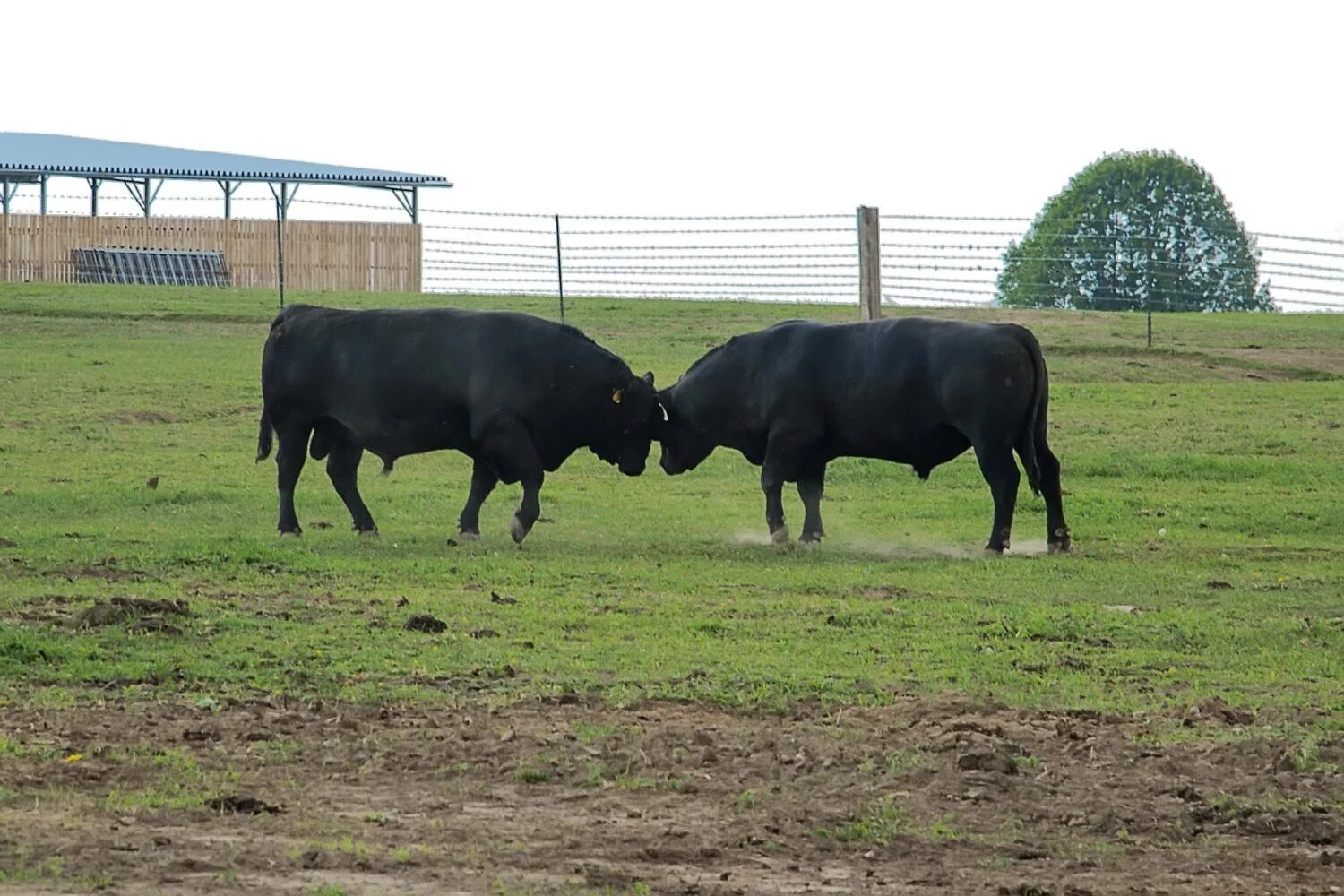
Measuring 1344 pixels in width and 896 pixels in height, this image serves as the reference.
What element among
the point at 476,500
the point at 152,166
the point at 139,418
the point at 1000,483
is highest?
the point at 152,166

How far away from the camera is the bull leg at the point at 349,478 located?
1520 centimetres

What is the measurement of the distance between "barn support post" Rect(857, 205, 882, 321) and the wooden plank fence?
37.5ft

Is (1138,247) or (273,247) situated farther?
(1138,247)

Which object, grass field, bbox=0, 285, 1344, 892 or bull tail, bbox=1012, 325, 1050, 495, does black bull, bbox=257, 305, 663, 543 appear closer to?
grass field, bbox=0, 285, 1344, 892

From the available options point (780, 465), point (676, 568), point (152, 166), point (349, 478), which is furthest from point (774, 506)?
point (152, 166)

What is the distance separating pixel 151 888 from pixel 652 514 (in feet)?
36.5

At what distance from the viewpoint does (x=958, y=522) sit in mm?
16703

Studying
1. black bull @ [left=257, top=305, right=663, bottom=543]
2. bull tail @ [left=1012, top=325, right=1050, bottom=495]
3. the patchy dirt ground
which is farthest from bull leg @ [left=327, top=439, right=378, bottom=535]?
the patchy dirt ground

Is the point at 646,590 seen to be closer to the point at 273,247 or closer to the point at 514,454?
the point at 514,454

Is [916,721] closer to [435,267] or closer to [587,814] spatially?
[587,814]

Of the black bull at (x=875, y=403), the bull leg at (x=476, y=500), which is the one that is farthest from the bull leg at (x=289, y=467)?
the black bull at (x=875, y=403)

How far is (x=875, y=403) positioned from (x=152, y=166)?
114 feet

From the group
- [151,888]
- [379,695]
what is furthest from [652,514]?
[151,888]

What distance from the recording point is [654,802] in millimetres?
7180
